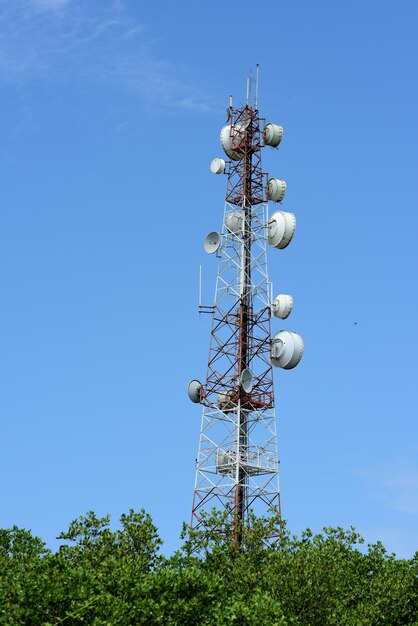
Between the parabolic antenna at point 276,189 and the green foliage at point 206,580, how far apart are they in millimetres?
22096

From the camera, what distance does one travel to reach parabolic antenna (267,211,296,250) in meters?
61.9

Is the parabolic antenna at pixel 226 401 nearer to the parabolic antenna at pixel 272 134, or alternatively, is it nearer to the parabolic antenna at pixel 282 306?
the parabolic antenna at pixel 282 306

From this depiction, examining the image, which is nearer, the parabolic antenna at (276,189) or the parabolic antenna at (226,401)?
the parabolic antenna at (226,401)

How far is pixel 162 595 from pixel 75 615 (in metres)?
3.56

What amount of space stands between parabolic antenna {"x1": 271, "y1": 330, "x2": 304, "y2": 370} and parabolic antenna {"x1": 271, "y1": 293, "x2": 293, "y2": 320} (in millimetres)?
1072

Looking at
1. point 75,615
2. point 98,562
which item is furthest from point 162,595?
point 98,562

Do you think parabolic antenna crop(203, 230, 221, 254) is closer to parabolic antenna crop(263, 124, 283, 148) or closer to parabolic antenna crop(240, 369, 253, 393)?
parabolic antenna crop(263, 124, 283, 148)

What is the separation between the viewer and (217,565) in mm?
46281

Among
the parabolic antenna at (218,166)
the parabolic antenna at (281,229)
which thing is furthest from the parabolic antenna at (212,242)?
the parabolic antenna at (218,166)

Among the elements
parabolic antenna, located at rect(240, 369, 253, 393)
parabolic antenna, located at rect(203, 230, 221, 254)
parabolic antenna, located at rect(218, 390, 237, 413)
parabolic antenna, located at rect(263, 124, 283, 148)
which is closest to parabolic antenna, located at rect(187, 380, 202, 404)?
parabolic antenna, located at rect(218, 390, 237, 413)

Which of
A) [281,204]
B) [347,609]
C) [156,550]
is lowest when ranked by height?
[347,609]

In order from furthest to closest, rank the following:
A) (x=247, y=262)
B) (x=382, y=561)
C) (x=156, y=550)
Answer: (x=247, y=262) < (x=382, y=561) < (x=156, y=550)

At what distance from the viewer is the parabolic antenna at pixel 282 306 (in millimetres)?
60688

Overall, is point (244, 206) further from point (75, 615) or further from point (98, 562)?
point (75, 615)
